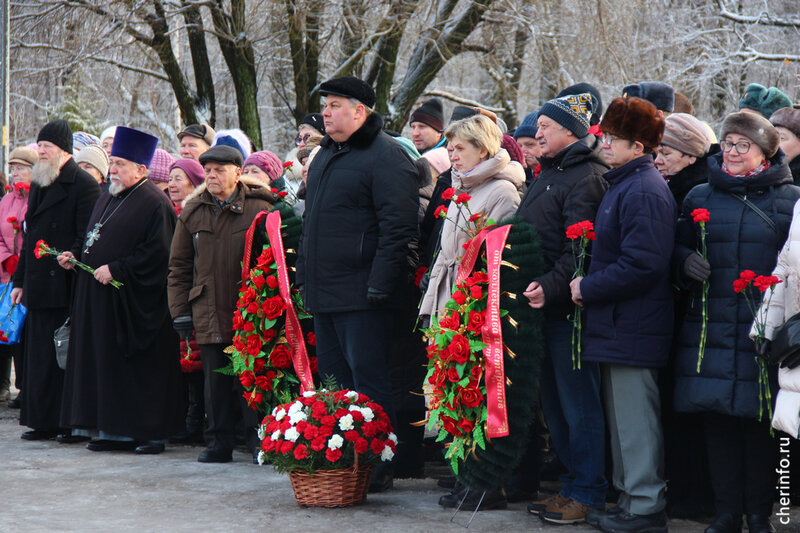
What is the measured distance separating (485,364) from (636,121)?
4.69 feet

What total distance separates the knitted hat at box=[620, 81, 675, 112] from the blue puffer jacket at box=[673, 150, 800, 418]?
1.32 meters

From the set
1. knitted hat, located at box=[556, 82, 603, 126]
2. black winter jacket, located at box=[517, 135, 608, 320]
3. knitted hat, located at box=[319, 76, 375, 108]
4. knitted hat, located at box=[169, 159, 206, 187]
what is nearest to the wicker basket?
black winter jacket, located at box=[517, 135, 608, 320]

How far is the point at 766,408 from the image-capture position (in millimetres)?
4738

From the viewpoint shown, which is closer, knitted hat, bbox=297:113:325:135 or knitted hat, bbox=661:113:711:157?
knitted hat, bbox=661:113:711:157

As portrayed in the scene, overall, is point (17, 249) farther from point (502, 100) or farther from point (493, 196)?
point (502, 100)

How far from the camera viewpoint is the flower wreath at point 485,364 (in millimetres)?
5203

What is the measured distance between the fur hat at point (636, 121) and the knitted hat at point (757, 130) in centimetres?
36

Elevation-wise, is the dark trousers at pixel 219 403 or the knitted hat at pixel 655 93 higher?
the knitted hat at pixel 655 93

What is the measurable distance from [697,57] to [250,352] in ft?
42.6

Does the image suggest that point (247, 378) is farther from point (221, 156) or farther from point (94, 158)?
point (94, 158)

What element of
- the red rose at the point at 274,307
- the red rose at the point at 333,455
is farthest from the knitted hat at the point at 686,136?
the red rose at the point at 274,307

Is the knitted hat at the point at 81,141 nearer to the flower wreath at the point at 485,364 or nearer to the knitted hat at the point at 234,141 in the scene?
the knitted hat at the point at 234,141

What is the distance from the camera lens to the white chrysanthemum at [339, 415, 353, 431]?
18.4 feet

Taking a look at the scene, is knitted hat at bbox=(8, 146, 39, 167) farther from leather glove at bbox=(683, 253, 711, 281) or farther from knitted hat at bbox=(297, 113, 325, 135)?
leather glove at bbox=(683, 253, 711, 281)
